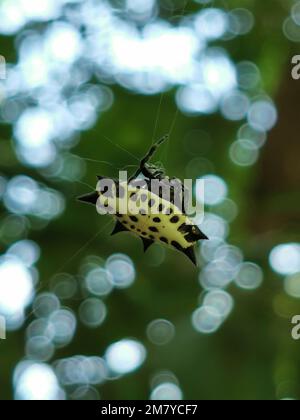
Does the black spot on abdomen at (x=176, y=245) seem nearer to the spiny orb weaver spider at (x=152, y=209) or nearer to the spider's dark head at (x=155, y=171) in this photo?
the spiny orb weaver spider at (x=152, y=209)

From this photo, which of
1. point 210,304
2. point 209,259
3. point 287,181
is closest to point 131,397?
point 210,304

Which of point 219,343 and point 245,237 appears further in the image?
point 245,237
